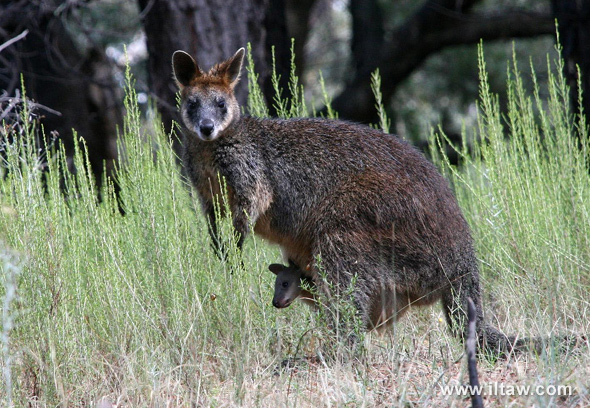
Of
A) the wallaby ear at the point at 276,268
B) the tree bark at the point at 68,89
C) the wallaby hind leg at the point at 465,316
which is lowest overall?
the wallaby hind leg at the point at 465,316

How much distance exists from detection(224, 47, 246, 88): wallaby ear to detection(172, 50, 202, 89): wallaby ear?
21 centimetres

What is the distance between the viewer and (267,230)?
511 centimetres

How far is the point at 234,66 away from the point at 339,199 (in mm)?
1377

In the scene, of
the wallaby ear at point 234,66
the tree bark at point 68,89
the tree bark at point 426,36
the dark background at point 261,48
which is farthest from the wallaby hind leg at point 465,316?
the tree bark at point 426,36

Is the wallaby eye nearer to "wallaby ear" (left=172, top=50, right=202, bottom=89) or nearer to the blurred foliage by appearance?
"wallaby ear" (left=172, top=50, right=202, bottom=89)

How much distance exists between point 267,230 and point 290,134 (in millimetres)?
689

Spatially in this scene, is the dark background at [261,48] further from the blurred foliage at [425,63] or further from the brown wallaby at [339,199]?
the brown wallaby at [339,199]

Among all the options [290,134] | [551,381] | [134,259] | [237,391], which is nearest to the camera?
[551,381]

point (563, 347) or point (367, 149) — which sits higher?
point (367, 149)

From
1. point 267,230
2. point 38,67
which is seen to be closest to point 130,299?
point 267,230

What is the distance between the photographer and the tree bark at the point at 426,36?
1037 centimetres

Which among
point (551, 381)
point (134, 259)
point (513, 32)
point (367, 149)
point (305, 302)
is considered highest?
point (513, 32)

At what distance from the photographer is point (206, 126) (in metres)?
4.88

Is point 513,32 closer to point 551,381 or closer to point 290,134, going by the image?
point 290,134
